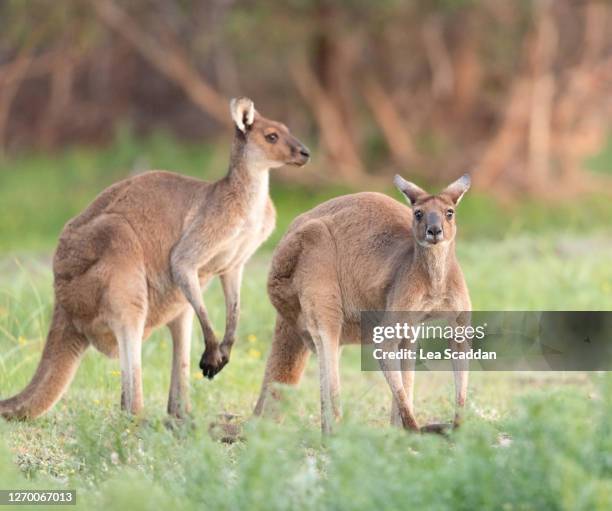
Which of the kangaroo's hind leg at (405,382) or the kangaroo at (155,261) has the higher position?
the kangaroo at (155,261)

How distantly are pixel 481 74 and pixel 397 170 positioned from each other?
2143mm

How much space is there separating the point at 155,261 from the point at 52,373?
2.50ft

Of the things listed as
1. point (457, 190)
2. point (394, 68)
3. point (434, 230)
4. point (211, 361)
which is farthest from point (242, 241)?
point (394, 68)

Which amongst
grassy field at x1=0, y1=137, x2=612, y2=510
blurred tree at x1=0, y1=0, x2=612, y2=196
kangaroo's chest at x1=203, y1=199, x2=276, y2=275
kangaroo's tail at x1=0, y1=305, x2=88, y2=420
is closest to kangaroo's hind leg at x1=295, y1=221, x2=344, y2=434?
grassy field at x1=0, y1=137, x2=612, y2=510

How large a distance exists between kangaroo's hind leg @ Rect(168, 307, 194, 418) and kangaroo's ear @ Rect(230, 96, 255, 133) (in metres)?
1.00

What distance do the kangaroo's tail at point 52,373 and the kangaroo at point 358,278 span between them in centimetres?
99

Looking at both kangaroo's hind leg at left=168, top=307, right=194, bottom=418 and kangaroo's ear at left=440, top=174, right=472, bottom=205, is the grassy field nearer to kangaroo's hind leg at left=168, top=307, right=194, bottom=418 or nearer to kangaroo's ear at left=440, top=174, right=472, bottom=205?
kangaroo's hind leg at left=168, top=307, right=194, bottom=418

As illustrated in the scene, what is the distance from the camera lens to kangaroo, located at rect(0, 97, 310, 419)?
6.52m

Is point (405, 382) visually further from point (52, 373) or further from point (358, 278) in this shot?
point (52, 373)

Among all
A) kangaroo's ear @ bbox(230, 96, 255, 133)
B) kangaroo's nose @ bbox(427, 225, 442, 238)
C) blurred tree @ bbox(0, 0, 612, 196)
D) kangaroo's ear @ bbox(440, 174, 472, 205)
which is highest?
blurred tree @ bbox(0, 0, 612, 196)

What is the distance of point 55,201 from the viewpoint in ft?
56.2

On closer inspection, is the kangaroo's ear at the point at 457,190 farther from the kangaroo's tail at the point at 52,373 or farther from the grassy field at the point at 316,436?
the kangaroo's tail at the point at 52,373

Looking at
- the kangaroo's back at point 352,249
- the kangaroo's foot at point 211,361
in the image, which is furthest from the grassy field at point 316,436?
the kangaroo's back at point 352,249

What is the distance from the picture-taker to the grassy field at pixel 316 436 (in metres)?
4.26
